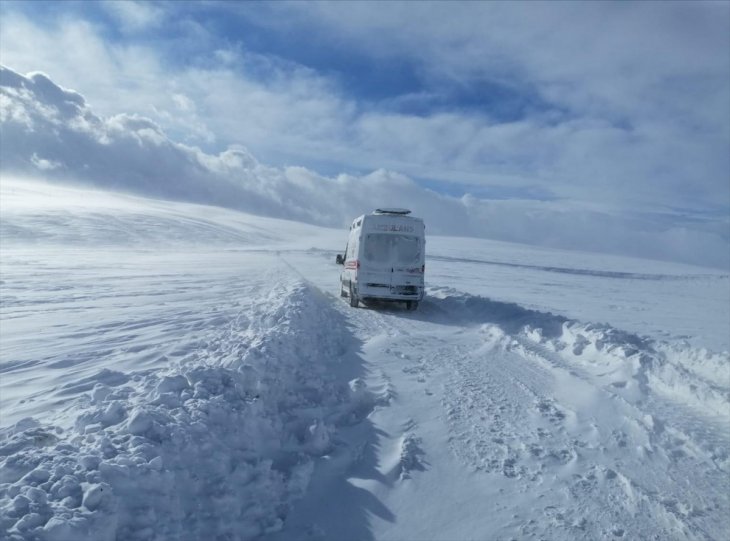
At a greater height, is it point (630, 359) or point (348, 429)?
point (630, 359)

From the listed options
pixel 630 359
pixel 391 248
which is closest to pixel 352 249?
pixel 391 248

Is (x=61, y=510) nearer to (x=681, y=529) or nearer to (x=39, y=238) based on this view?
(x=681, y=529)

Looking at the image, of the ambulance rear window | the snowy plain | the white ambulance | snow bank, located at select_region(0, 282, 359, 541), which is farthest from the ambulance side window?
snow bank, located at select_region(0, 282, 359, 541)

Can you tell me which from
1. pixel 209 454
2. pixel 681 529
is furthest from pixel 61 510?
pixel 681 529

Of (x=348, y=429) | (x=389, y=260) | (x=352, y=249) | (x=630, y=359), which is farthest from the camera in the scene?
(x=352, y=249)

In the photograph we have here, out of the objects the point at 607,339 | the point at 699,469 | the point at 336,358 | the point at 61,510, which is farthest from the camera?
the point at 607,339

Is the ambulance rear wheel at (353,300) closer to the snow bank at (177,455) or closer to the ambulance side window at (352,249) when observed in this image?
the ambulance side window at (352,249)

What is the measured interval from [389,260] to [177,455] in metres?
10.4

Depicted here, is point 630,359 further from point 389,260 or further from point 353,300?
point 353,300

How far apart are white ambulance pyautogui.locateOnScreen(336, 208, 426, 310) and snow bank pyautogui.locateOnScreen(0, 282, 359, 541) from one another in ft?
23.7

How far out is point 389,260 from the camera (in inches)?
547

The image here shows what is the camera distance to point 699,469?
15.5 feet

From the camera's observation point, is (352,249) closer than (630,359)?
No

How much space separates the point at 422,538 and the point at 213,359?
4.17 metres
